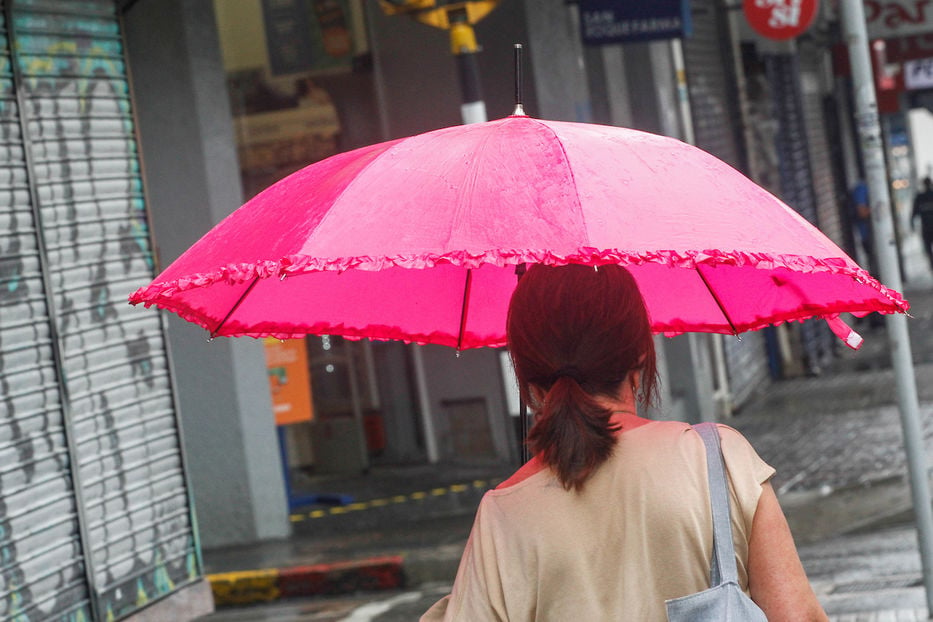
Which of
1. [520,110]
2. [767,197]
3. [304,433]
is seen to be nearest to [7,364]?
[520,110]

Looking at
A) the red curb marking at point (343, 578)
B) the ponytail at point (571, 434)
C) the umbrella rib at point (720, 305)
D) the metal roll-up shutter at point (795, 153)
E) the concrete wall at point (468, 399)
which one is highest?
the metal roll-up shutter at point (795, 153)

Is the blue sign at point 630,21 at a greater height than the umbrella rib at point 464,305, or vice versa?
the blue sign at point 630,21

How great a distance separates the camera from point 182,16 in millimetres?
9109

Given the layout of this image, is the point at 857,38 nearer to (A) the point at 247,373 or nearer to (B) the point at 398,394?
(A) the point at 247,373

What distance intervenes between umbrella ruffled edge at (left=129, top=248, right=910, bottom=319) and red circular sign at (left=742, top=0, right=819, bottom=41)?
11.7m

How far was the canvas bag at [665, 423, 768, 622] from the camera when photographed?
2229 millimetres

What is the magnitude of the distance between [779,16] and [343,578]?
7.97m

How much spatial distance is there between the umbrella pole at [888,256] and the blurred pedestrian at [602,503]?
454 cm

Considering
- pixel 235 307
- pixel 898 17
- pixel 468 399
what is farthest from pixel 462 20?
pixel 898 17

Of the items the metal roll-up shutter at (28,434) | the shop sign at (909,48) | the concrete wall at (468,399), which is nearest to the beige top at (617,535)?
the metal roll-up shutter at (28,434)

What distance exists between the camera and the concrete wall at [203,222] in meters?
9.26

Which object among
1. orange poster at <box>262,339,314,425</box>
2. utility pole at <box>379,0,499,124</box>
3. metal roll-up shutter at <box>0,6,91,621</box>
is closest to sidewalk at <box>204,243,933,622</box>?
orange poster at <box>262,339,314,425</box>

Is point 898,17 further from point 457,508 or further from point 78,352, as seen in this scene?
point 78,352

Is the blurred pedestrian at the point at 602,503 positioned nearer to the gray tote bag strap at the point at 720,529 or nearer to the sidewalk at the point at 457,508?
the gray tote bag strap at the point at 720,529
